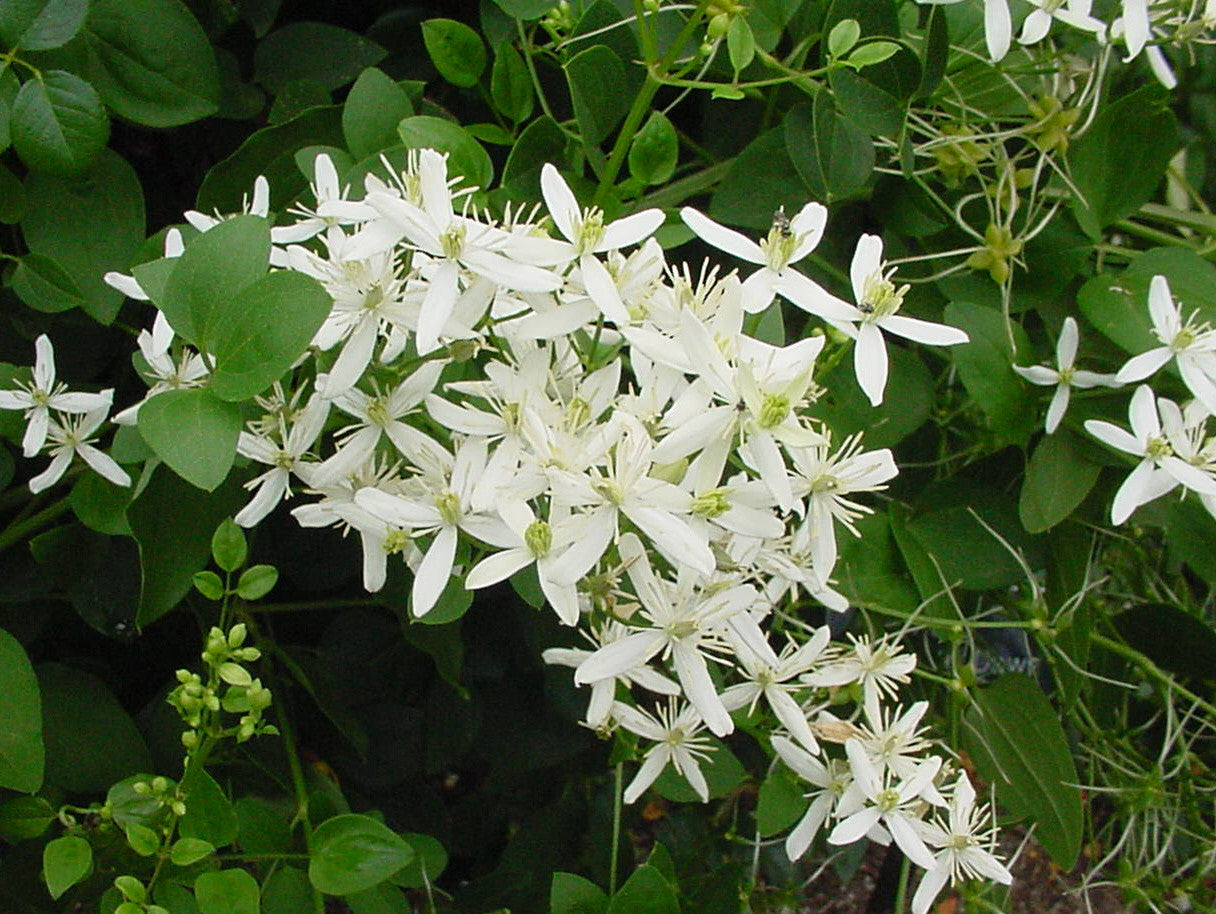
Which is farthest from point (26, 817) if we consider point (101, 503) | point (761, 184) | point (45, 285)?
point (761, 184)

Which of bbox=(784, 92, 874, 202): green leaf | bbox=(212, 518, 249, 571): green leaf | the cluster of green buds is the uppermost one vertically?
bbox=(784, 92, 874, 202): green leaf

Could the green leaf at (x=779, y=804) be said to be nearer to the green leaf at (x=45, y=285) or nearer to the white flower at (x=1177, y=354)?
the white flower at (x=1177, y=354)

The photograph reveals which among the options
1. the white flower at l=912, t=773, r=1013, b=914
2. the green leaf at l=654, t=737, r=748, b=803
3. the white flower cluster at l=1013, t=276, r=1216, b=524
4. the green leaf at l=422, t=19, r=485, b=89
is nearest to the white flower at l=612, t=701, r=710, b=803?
the green leaf at l=654, t=737, r=748, b=803

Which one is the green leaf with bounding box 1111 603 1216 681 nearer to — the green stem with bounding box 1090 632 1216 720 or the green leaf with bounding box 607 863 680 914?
the green stem with bounding box 1090 632 1216 720

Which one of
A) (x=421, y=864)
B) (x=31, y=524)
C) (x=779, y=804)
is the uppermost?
(x=31, y=524)

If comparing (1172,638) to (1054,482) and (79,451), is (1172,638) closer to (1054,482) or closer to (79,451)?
(1054,482)

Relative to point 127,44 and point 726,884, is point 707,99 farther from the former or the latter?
point 726,884
